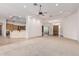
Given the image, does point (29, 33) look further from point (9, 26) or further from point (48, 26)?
point (48, 26)

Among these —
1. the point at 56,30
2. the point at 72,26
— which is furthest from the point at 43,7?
the point at 56,30

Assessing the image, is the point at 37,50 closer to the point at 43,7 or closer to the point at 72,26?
the point at 43,7

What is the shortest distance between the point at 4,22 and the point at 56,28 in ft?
37.9

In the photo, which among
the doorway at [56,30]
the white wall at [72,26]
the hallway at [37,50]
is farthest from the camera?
the doorway at [56,30]

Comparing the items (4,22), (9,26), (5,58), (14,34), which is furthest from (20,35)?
(5,58)

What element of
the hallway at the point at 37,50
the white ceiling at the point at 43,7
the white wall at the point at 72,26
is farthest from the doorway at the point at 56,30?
the hallway at the point at 37,50

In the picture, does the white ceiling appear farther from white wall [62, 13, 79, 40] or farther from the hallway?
the hallway

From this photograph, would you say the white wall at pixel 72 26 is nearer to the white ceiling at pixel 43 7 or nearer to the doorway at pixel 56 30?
the white ceiling at pixel 43 7

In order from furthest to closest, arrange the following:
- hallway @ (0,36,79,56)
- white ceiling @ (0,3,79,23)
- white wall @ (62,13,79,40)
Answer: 1. white wall @ (62,13,79,40)
2. white ceiling @ (0,3,79,23)
3. hallway @ (0,36,79,56)

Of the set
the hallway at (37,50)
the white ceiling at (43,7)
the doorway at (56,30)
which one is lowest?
the hallway at (37,50)

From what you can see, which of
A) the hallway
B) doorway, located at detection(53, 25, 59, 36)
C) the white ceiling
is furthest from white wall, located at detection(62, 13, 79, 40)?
doorway, located at detection(53, 25, 59, 36)

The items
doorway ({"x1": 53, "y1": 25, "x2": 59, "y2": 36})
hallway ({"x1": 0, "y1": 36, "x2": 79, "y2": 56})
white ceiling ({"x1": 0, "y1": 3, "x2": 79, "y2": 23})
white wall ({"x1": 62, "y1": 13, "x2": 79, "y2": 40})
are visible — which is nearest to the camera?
hallway ({"x1": 0, "y1": 36, "x2": 79, "y2": 56})

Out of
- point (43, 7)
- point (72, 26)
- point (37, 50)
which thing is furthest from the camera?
point (72, 26)

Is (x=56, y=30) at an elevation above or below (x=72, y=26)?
below
